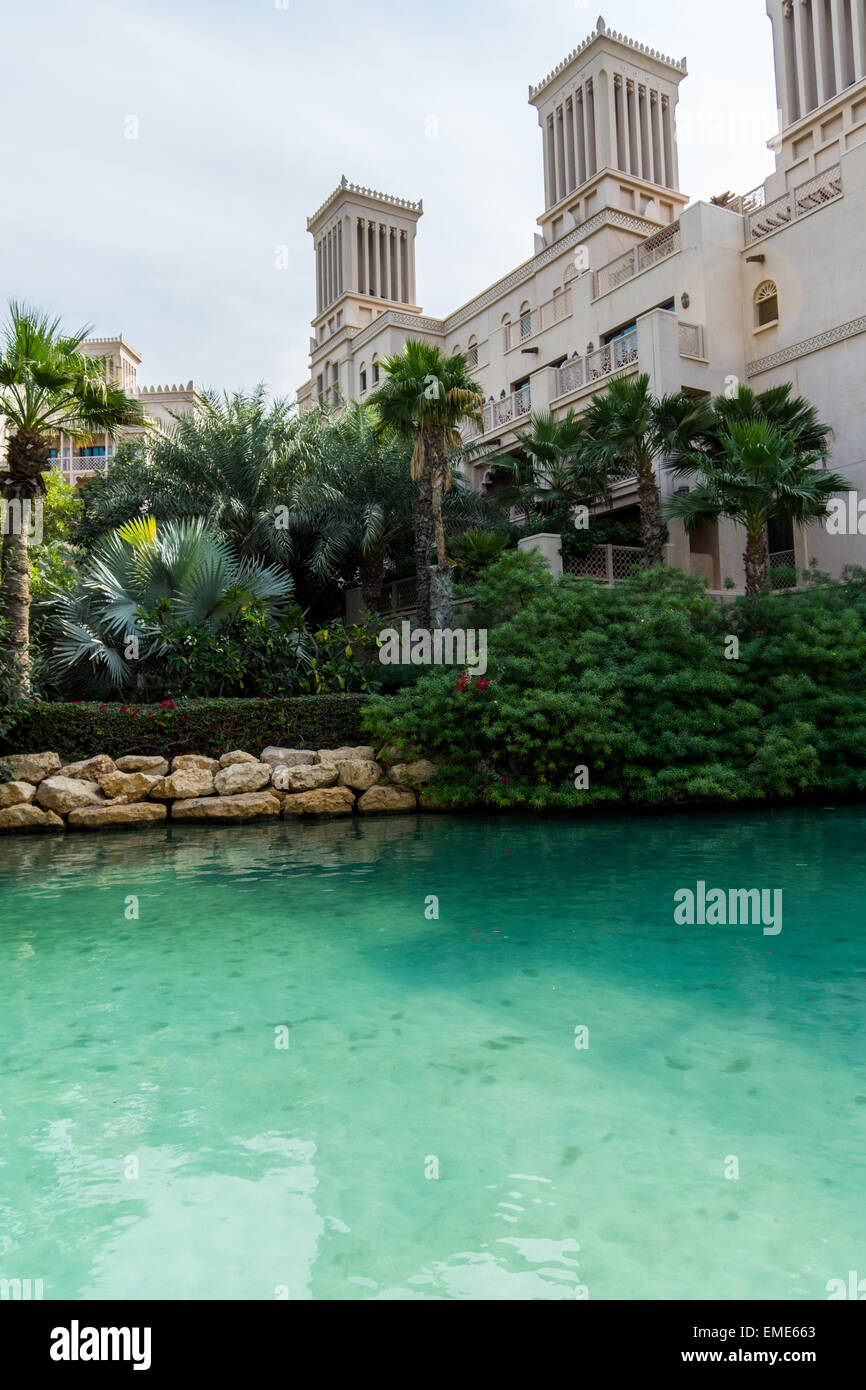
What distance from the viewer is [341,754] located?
48.0 ft

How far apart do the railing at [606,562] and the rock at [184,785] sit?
29.6ft

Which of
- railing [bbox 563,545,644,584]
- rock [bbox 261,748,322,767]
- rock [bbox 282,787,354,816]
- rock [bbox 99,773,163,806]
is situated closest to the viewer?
rock [bbox 99,773,163,806]

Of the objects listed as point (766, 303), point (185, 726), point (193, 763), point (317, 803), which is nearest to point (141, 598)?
point (185, 726)

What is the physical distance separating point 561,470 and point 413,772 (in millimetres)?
9770

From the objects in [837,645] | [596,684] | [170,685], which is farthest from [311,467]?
[837,645]

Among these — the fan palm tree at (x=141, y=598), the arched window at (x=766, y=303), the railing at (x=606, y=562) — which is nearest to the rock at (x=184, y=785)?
the fan palm tree at (x=141, y=598)

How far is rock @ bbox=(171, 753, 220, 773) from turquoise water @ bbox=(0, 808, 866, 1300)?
6.17 m

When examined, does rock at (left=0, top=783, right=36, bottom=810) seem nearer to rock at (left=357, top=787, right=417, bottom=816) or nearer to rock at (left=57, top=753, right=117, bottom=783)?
rock at (left=57, top=753, right=117, bottom=783)

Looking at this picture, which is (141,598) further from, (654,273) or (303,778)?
(654,273)

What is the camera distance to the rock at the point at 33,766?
13930 millimetres

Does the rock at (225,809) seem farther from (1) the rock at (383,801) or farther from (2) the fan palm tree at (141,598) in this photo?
(2) the fan palm tree at (141,598)

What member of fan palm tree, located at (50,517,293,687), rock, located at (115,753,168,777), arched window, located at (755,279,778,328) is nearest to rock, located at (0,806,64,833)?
rock, located at (115,753,168,777)

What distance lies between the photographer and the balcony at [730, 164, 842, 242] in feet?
67.9
